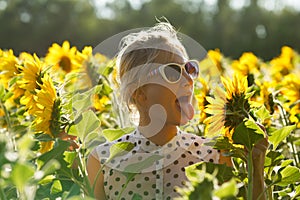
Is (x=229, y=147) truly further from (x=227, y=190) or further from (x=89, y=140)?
(x=227, y=190)

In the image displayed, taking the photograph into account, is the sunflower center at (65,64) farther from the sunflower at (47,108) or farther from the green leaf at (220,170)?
the green leaf at (220,170)

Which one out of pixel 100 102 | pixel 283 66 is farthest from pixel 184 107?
pixel 283 66

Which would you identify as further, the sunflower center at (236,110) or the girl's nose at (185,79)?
the girl's nose at (185,79)

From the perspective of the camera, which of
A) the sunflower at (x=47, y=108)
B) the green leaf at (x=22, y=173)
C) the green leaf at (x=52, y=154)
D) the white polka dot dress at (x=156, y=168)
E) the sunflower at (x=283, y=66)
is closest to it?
the green leaf at (x=22, y=173)

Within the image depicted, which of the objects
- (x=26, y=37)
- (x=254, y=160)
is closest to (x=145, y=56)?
(x=254, y=160)

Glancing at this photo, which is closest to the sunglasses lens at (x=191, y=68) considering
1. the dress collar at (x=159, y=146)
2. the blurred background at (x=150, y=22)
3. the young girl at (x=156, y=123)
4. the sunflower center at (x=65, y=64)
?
the young girl at (x=156, y=123)

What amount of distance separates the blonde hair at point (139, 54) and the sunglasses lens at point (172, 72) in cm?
3

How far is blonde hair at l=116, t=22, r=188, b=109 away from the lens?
1.15m

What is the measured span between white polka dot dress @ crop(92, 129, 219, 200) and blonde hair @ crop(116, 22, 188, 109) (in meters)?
0.09

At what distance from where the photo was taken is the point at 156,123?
1.14m

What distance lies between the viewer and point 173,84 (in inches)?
43.7

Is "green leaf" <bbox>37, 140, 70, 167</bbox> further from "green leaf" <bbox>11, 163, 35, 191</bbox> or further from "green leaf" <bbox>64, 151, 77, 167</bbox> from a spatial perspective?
"green leaf" <bbox>11, 163, 35, 191</bbox>

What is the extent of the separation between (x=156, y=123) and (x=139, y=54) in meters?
0.12

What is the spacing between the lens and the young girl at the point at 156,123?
1120mm
